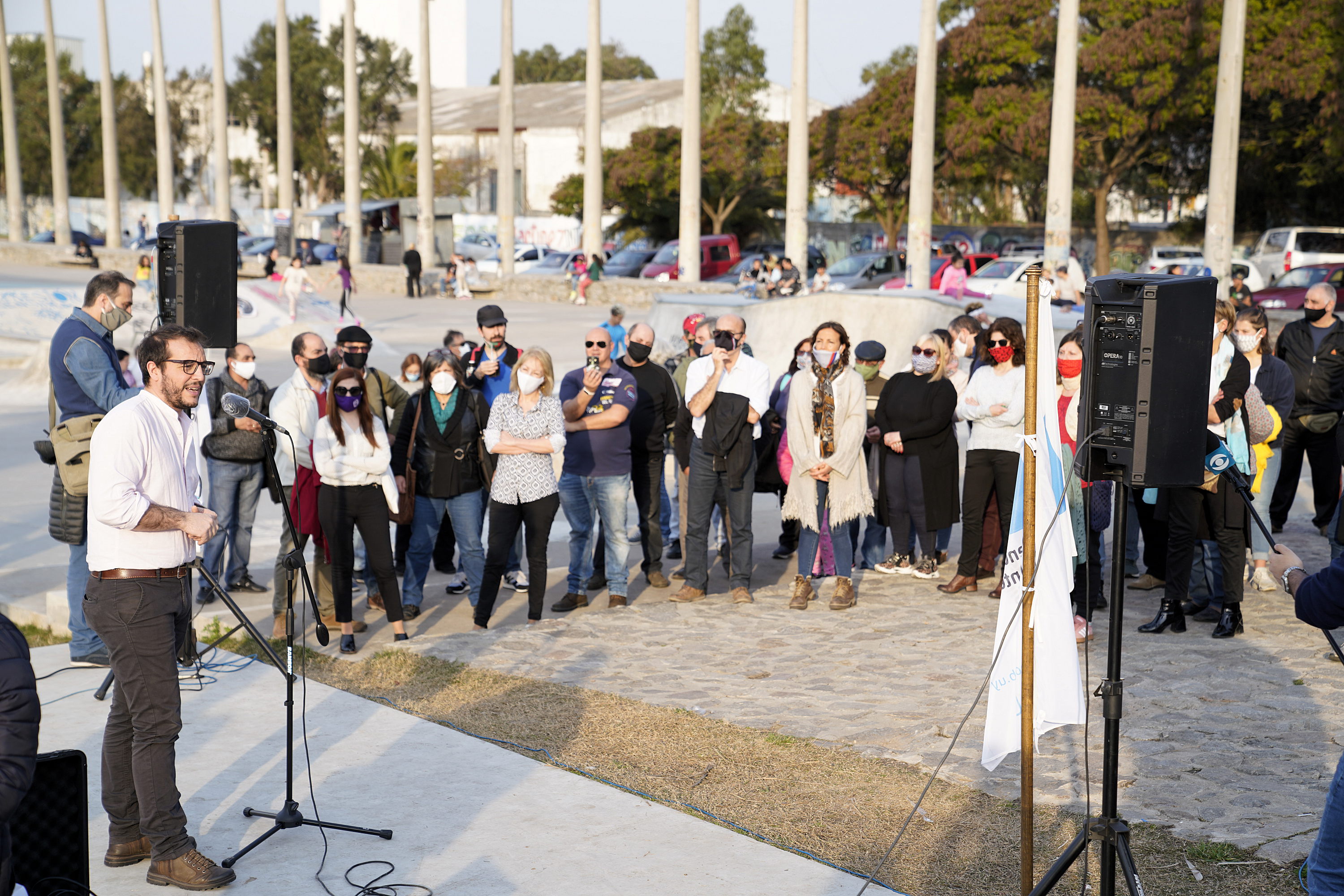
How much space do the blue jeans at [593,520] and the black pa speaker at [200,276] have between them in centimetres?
283

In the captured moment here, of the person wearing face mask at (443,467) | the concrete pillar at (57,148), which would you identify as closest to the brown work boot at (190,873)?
the person wearing face mask at (443,467)

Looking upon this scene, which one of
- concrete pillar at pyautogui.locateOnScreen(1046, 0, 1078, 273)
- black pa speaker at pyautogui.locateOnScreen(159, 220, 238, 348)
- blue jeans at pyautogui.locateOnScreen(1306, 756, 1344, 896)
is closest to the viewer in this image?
blue jeans at pyautogui.locateOnScreen(1306, 756, 1344, 896)

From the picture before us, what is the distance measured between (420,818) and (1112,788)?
9.16ft

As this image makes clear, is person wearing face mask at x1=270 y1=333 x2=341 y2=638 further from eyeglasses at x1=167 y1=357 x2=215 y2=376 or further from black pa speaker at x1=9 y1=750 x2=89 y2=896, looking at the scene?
black pa speaker at x1=9 y1=750 x2=89 y2=896

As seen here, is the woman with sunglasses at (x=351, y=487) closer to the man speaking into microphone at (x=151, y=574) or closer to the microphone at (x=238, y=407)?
the microphone at (x=238, y=407)

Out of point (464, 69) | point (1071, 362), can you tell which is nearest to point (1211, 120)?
point (1071, 362)

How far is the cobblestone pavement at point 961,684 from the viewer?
5.81 m

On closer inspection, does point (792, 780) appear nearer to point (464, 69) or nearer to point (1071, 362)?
point (1071, 362)

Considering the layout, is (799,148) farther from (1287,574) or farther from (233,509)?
(1287,574)

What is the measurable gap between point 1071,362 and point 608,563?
3409 mm

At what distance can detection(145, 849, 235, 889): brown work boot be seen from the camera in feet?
15.5

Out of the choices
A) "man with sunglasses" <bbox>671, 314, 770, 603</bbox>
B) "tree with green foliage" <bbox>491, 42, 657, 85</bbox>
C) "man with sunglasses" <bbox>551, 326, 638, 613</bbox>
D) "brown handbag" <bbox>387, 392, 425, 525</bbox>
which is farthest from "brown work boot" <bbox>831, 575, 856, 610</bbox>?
"tree with green foliage" <bbox>491, 42, 657, 85</bbox>

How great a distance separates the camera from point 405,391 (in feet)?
30.3

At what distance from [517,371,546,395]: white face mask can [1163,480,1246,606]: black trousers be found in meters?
4.04
